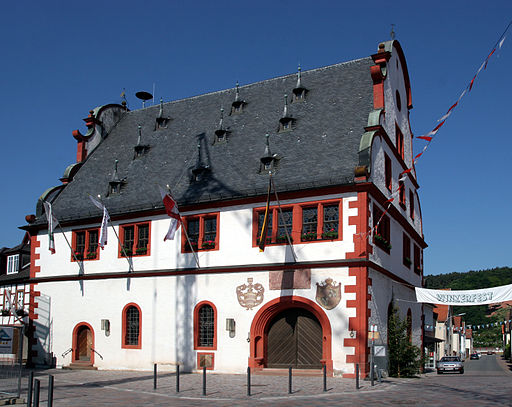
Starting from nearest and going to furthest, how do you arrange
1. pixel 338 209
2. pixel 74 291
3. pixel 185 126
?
1. pixel 338 209
2. pixel 74 291
3. pixel 185 126

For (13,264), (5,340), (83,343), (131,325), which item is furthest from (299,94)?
(13,264)

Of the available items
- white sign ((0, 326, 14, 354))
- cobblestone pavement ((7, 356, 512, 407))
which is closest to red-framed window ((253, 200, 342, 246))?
cobblestone pavement ((7, 356, 512, 407))

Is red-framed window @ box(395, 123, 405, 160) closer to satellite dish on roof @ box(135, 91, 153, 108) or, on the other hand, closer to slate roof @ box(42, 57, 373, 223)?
slate roof @ box(42, 57, 373, 223)

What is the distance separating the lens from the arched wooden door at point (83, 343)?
31.1 meters

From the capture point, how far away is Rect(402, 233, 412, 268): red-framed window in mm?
31891

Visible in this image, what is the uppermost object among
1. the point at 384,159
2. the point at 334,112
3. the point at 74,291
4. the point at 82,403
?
the point at 334,112

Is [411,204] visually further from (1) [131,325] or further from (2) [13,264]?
(2) [13,264]

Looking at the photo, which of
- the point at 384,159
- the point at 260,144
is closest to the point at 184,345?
the point at 260,144

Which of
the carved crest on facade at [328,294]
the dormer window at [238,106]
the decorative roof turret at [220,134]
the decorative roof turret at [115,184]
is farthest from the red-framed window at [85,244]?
the carved crest on facade at [328,294]

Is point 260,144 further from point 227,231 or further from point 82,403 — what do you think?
point 82,403

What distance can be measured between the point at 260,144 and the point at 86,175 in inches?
424

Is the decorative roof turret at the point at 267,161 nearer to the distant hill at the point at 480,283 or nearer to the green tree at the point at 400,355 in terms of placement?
the green tree at the point at 400,355

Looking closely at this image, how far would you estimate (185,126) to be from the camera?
113 ft

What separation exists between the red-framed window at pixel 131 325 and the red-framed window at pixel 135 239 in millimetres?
2426
